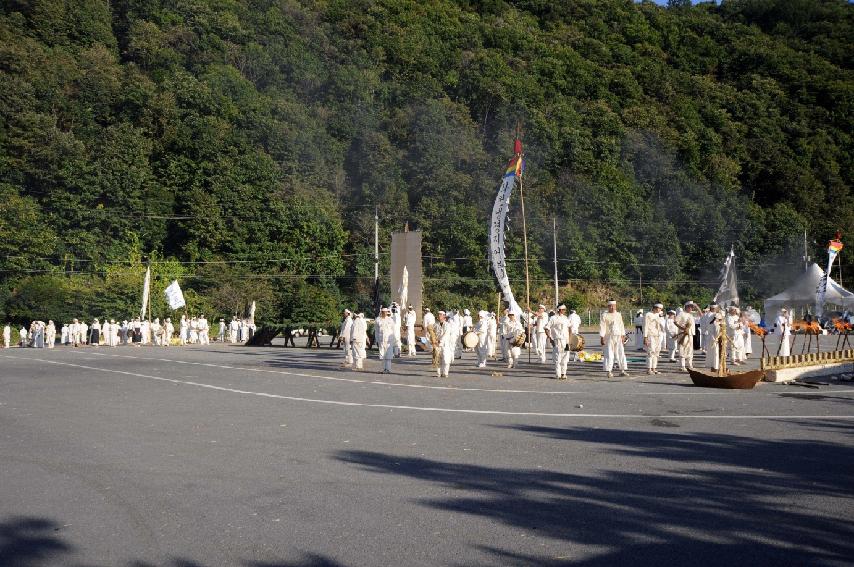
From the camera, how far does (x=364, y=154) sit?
7556 centimetres

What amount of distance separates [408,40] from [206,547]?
85160mm

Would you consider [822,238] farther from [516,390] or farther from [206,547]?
[206,547]

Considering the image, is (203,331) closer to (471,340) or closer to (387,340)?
(387,340)

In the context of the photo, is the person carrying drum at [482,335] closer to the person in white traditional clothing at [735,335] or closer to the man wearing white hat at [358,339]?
the man wearing white hat at [358,339]

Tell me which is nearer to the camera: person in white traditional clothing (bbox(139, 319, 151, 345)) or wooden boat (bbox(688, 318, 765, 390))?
wooden boat (bbox(688, 318, 765, 390))

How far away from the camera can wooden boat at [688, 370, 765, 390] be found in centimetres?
1692

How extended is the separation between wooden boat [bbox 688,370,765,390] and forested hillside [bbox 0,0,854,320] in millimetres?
37789

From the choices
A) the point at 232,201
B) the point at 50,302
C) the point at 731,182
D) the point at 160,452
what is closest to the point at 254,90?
the point at 232,201

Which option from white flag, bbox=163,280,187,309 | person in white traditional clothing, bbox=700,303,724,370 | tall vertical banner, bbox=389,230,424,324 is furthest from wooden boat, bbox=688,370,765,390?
white flag, bbox=163,280,187,309

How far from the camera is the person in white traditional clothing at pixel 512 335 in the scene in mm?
24212

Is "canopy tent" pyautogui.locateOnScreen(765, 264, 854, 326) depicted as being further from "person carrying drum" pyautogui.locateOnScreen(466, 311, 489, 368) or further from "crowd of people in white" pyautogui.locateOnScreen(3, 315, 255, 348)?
"crowd of people in white" pyautogui.locateOnScreen(3, 315, 255, 348)

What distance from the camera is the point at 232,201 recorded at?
66812 millimetres

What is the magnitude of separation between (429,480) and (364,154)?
68.8m

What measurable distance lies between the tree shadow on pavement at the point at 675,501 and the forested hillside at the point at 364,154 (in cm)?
4506
